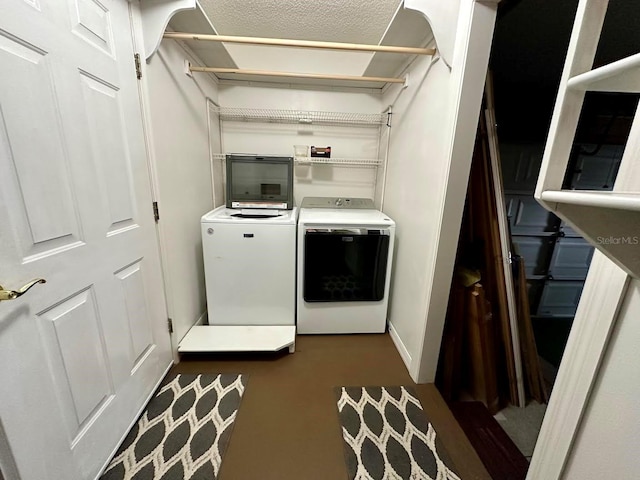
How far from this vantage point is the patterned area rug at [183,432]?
1.13 meters

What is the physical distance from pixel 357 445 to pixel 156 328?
4.45ft

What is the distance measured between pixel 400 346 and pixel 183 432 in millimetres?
1505

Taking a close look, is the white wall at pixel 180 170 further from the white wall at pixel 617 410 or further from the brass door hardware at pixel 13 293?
the white wall at pixel 617 410

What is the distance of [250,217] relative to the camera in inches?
85.4

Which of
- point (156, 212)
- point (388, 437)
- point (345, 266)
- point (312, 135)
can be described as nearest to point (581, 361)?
point (388, 437)

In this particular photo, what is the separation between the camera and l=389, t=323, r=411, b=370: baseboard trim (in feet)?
5.83

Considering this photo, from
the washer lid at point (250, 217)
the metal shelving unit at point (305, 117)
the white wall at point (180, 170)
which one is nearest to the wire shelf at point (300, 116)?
the metal shelving unit at point (305, 117)

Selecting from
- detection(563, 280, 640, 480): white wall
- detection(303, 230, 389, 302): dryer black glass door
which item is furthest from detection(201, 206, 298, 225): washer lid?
detection(563, 280, 640, 480): white wall

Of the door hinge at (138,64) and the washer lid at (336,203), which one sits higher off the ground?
the door hinge at (138,64)

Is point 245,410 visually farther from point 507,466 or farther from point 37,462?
point 507,466

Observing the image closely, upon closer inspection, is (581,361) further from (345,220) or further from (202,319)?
(202,319)

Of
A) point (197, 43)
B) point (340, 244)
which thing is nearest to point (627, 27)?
point (340, 244)

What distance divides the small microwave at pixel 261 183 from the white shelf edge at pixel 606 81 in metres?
1.96

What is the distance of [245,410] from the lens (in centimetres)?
143
